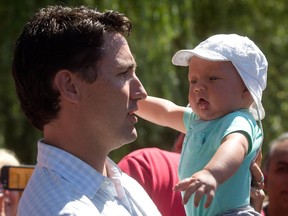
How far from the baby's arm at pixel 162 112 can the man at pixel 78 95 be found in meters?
0.58

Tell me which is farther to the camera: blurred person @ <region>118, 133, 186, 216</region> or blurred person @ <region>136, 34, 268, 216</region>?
blurred person @ <region>118, 133, 186, 216</region>

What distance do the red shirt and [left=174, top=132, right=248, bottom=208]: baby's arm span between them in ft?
3.76

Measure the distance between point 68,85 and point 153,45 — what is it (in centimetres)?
477

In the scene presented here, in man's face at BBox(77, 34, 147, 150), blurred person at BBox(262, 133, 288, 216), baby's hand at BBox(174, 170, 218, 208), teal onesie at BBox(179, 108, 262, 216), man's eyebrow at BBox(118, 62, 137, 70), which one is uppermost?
man's eyebrow at BBox(118, 62, 137, 70)

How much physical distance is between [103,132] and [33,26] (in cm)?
39

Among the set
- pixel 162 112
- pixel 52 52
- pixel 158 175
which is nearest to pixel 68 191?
pixel 52 52

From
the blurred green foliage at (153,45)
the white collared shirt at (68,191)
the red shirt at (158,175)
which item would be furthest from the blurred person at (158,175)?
the blurred green foliage at (153,45)

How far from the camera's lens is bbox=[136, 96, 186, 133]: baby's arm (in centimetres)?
342

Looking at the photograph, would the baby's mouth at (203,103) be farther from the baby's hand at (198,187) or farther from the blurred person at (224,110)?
the baby's hand at (198,187)

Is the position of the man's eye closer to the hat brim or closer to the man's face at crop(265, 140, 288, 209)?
the hat brim

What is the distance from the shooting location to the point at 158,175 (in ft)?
13.6

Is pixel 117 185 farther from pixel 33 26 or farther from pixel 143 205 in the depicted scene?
pixel 33 26

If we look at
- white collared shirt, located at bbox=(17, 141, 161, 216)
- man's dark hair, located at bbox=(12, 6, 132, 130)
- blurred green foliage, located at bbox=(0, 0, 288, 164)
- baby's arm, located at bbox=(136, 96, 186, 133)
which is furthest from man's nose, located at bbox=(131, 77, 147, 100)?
blurred green foliage, located at bbox=(0, 0, 288, 164)

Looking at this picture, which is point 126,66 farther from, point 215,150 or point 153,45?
point 153,45
